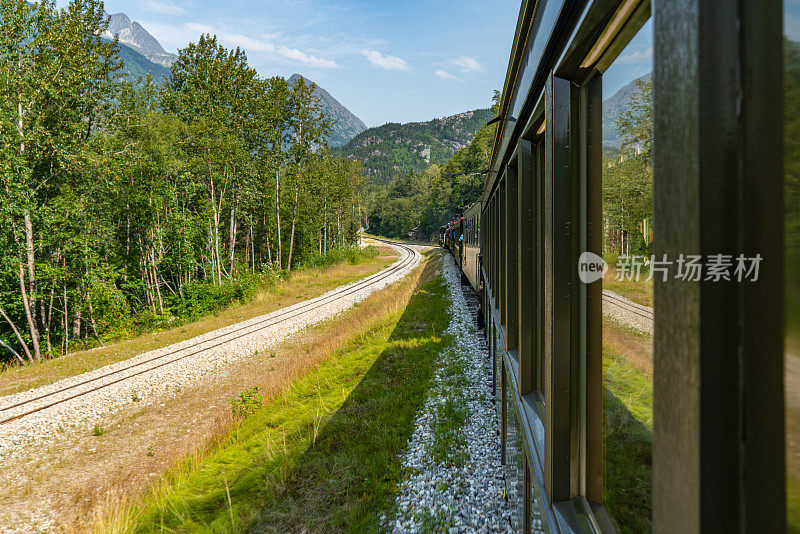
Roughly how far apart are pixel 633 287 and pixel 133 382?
10.9m

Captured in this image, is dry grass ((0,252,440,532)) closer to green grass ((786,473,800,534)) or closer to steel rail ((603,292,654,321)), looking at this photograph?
steel rail ((603,292,654,321))

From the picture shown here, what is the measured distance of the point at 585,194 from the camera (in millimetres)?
1380

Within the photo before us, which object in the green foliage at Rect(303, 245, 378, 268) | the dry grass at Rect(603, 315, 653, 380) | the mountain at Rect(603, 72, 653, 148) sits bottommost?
the green foliage at Rect(303, 245, 378, 268)

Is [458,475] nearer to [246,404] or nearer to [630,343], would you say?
[630,343]

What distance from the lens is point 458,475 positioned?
446 cm

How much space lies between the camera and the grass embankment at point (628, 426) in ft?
3.10

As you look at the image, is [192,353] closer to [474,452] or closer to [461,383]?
[461,383]

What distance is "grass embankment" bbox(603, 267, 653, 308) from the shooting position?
2.87 ft

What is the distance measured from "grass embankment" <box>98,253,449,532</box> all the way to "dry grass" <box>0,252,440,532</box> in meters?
0.32

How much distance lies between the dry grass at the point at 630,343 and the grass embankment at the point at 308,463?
3.59 metres

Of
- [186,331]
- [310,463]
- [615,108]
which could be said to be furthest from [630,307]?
[186,331]

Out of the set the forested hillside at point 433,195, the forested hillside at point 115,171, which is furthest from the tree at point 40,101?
the forested hillside at point 433,195

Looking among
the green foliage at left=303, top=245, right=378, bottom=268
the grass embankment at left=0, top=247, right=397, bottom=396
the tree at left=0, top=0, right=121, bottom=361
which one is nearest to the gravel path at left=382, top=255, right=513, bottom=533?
the grass embankment at left=0, top=247, right=397, bottom=396

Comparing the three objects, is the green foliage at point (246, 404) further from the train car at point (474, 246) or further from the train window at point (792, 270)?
the train window at point (792, 270)
